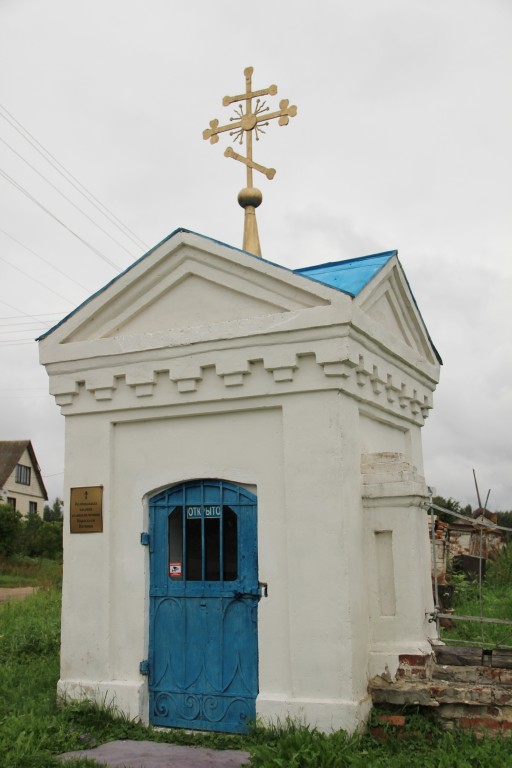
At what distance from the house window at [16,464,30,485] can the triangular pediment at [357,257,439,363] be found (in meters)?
38.0

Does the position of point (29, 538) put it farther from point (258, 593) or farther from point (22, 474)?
point (258, 593)

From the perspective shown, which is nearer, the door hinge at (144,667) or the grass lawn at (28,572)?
the door hinge at (144,667)

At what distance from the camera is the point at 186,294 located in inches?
268

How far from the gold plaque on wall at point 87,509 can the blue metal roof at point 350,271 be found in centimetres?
259

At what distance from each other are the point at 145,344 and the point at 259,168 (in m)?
2.56

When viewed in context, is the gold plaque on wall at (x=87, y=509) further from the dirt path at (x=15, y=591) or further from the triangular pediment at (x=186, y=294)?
the dirt path at (x=15, y=591)

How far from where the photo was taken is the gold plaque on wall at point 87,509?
22.2 feet

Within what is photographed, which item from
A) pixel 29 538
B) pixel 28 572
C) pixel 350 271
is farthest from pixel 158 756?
pixel 29 538

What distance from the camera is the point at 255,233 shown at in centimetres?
818

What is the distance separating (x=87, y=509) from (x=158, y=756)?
7.09 ft

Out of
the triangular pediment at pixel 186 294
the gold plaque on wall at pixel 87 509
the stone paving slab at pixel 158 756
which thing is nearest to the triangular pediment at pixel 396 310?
the triangular pediment at pixel 186 294

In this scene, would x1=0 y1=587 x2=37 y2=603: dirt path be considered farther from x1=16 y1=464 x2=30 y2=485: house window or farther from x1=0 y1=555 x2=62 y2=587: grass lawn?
x1=16 y1=464 x2=30 y2=485: house window

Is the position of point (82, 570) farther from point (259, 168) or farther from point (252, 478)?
point (259, 168)

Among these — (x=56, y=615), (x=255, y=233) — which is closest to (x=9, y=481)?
(x=56, y=615)
